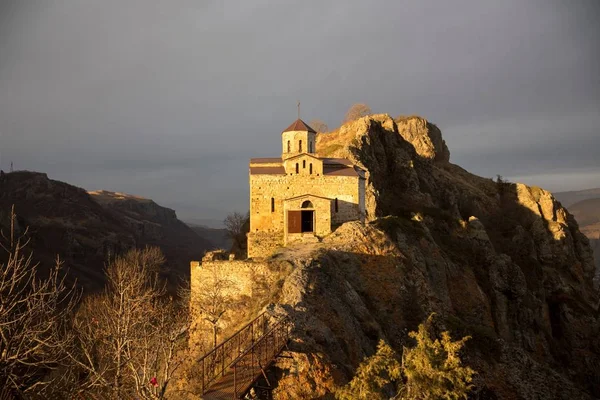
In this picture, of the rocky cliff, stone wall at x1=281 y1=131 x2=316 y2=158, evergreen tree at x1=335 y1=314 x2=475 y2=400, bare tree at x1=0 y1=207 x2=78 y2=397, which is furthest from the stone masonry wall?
stone wall at x1=281 y1=131 x2=316 y2=158

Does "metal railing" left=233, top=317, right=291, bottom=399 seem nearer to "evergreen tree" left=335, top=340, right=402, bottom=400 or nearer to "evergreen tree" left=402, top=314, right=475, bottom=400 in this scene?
"evergreen tree" left=335, top=340, right=402, bottom=400

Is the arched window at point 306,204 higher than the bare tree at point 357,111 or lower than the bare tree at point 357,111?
lower

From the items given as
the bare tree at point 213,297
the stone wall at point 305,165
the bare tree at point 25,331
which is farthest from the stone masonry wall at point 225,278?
the stone wall at point 305,165

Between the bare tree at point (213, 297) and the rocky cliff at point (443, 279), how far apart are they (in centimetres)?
419

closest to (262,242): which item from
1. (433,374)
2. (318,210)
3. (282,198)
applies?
(282,198)

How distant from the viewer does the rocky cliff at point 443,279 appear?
30406 mm

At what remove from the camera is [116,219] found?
5605 inches

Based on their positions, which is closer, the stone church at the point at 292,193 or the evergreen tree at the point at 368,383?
the evergreen tree at the point at 368,383

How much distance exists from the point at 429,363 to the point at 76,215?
121m

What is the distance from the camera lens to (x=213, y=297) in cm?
3328

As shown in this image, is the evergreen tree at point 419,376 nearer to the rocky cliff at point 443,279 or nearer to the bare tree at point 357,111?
the rocky cliff at point 443,279

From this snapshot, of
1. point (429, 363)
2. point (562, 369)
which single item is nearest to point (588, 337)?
point (562, 369)

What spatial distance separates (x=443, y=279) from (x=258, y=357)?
92.7ft

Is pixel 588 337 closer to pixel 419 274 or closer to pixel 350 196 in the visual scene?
pixel 419 274
